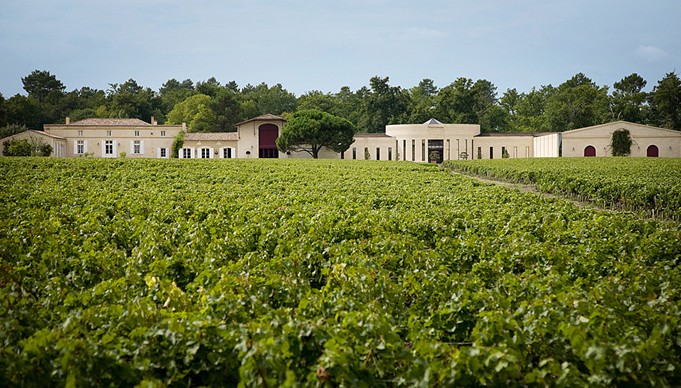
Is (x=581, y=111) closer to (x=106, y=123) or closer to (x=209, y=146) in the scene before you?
(x=209, y=146)

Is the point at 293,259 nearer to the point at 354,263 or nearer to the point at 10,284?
the point at 354,263

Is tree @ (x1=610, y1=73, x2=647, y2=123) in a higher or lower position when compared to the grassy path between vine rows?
higher

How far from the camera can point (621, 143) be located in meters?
67.6

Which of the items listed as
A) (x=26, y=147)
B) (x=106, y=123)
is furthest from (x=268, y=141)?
(x=26, y=147)

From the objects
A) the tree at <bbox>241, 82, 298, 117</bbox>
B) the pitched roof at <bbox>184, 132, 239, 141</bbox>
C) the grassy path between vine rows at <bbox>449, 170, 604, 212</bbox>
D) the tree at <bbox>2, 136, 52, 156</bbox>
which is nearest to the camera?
the grassy path between vine rows at <bbox>449, 170, 604, 212</bbox>

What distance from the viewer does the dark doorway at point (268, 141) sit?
6888 cm

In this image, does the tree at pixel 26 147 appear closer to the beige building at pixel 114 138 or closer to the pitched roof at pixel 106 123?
the beige building at pixel 114 138

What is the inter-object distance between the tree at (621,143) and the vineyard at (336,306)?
6079cm

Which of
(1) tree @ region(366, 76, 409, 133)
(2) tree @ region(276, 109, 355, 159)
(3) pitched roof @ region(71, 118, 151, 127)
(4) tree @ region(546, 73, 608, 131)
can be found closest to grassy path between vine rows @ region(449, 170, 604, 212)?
(2) tree @ region(276, 109, 355, 159)

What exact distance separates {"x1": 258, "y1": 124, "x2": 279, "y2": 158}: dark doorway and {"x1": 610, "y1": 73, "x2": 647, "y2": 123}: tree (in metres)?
45.5

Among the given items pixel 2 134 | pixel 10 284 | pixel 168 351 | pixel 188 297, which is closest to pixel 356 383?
pixel 168 351

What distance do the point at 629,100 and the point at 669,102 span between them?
740cm

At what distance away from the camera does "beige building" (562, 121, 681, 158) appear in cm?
6800

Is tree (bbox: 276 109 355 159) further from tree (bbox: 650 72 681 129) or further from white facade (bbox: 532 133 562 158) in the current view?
tree (bbox: 650 72 681 129)
